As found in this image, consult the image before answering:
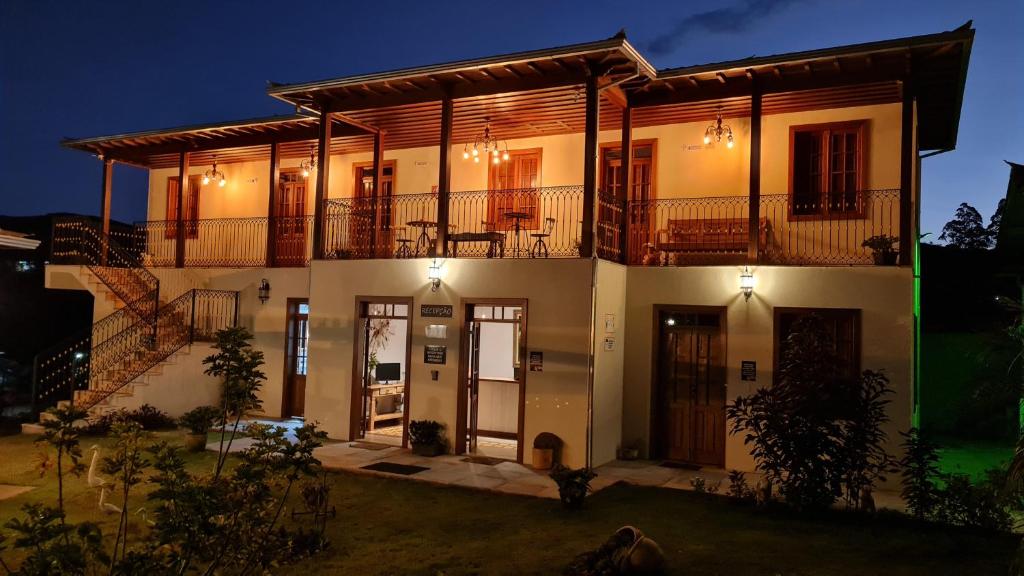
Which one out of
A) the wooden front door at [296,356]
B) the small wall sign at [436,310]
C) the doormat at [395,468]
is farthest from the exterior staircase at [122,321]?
the doormat at [395,468]

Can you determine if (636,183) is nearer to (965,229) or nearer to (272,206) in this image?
(272,206)

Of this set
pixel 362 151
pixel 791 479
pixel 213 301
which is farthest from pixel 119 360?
pixel 791 479

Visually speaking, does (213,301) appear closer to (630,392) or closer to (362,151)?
(362,151)

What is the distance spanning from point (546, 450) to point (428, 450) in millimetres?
1917

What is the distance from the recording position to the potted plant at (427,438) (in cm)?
1115

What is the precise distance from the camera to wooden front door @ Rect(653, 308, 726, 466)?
11086mm

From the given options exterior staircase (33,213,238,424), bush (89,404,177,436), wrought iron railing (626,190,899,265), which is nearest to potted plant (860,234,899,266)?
wrought iron railing (626,190,899,265)

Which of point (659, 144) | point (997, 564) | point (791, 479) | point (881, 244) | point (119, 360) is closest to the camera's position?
point (997, 564)

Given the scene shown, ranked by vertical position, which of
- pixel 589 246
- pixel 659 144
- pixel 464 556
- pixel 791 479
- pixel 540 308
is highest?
pixel 659 144

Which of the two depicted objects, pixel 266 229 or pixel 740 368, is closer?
pixel 740 368

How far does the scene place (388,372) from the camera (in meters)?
13.9

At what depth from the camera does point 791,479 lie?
7980 mm

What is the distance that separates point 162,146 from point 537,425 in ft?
36.9

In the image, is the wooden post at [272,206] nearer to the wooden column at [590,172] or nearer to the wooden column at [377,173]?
the wooden column at [377,173]
